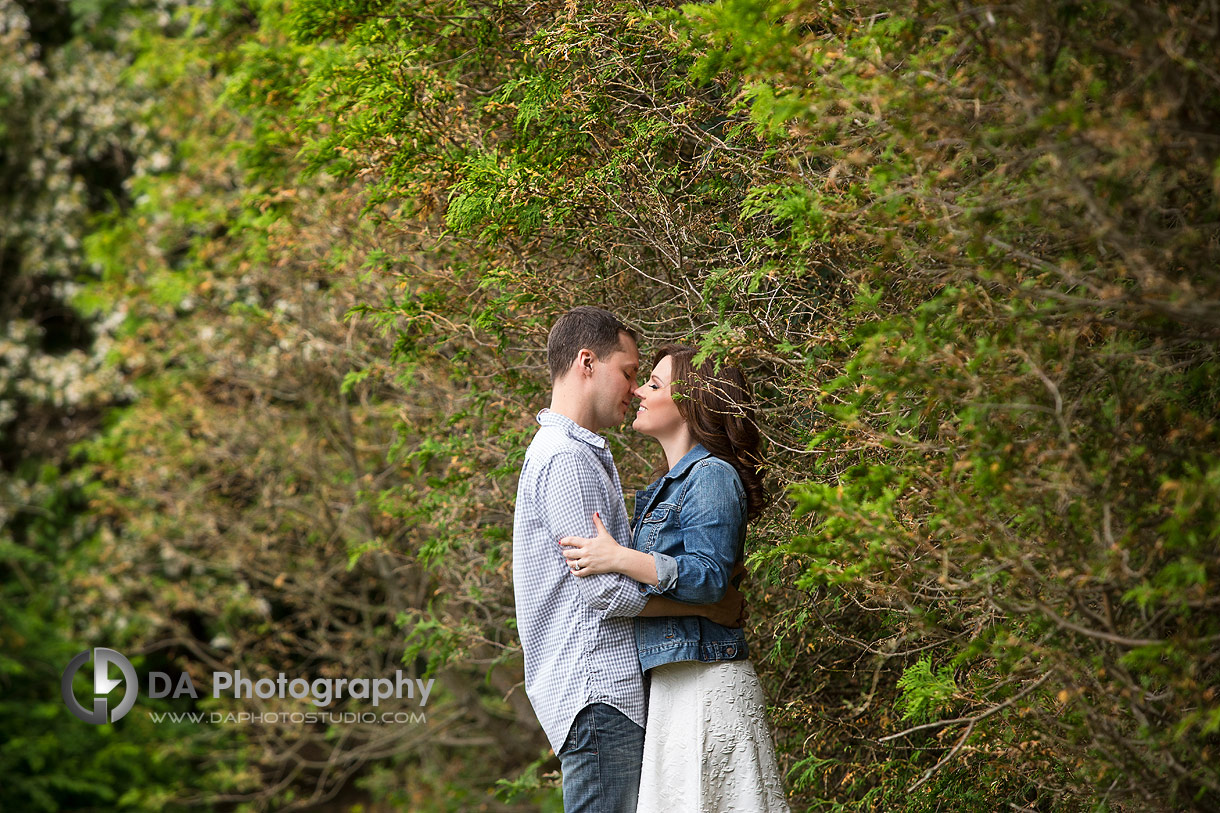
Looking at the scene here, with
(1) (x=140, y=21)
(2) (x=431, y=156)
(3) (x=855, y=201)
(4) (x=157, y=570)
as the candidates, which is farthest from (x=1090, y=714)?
(1) (x=140, y=21)

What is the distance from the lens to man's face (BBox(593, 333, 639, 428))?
120 inches

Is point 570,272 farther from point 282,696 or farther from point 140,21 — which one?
point 140,21

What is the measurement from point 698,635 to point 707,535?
0.27m

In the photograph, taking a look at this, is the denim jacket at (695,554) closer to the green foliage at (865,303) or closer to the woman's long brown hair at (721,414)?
the woman's long brown hair at (721,414)

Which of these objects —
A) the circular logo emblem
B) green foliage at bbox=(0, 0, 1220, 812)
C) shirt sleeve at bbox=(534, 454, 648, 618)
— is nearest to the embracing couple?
shirt sleeve at bbox=(534, 454, 648, 618)

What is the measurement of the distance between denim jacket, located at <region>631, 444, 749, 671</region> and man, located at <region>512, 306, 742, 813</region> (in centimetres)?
4

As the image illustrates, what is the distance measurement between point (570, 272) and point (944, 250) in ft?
6.03

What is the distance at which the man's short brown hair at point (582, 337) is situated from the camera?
9.96 ft

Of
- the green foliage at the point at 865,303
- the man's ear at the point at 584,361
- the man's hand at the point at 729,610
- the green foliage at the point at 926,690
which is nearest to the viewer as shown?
the green foliage at the point at 865,303

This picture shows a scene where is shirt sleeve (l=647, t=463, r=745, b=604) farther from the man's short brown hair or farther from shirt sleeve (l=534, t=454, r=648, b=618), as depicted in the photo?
the man's short brown hair

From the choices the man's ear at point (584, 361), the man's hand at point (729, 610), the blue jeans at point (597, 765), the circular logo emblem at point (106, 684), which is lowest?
the circular logo emblem at point (106, 684)

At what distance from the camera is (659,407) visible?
122 inches

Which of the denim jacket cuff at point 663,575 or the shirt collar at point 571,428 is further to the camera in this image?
the shirt collar at point 571,428

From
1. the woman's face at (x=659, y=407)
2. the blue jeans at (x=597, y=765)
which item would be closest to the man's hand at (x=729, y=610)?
the blue jeans at (x=597, y=765)
